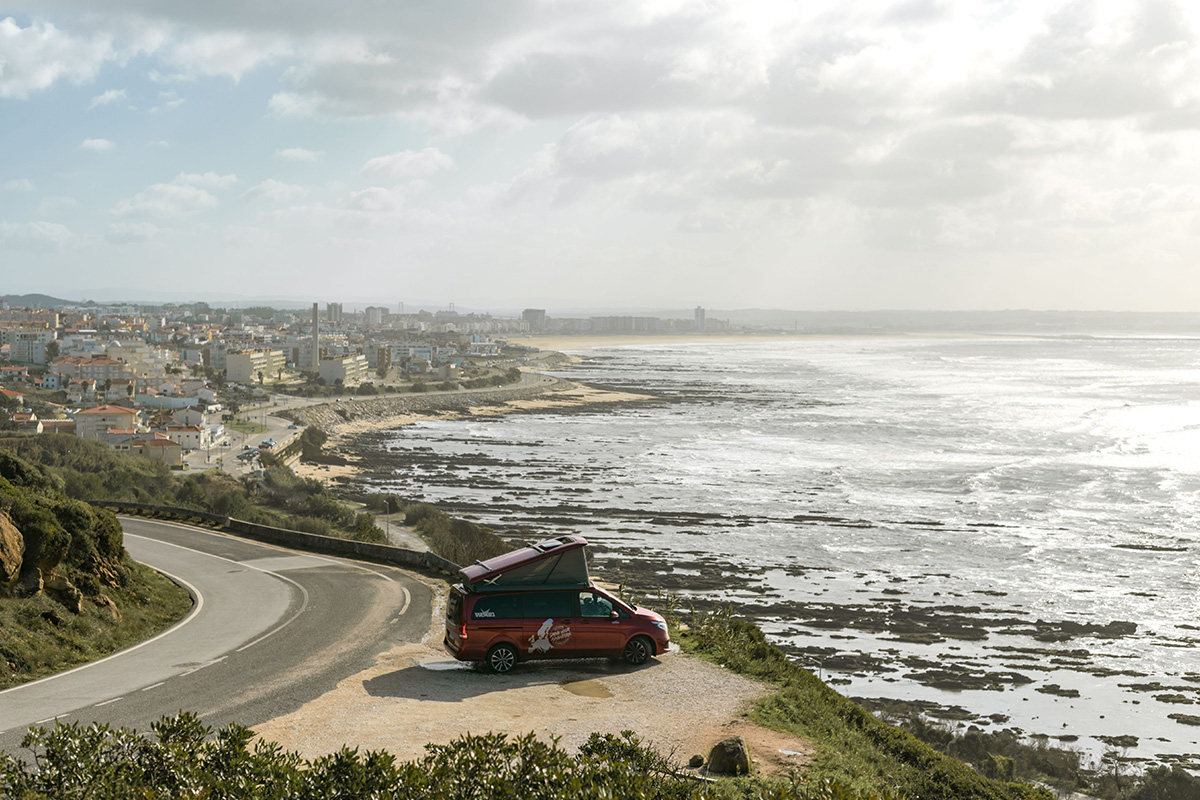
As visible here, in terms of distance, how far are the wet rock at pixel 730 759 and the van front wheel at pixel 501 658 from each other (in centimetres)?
384

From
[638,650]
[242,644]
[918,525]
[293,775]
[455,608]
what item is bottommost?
[918,525]

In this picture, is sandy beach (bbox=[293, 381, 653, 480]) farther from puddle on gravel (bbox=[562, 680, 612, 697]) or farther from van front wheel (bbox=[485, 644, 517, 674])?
puddle on gravel (bbox=[562, 680, 612, 697])

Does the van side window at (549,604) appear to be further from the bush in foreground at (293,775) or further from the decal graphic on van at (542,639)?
the bush in foreground at (293,775)

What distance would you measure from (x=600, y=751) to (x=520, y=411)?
94345 mm

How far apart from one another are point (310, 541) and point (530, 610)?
506 inches

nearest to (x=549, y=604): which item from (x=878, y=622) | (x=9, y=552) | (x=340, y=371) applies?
(x=9, y=552)

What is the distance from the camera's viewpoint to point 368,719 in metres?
11.2

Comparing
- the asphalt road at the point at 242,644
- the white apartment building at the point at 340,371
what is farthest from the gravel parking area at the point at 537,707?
the white apartment building at the point at 340,371

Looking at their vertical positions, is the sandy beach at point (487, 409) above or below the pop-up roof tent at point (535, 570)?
below

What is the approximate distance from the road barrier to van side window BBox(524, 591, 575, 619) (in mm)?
7831

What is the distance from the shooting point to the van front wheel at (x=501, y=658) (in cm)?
1302

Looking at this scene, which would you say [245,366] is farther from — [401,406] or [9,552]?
[9,552]

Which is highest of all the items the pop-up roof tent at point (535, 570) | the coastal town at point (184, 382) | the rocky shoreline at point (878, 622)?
the pop-up roof tent at point (535, 570)

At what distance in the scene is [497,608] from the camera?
42.3 feet
